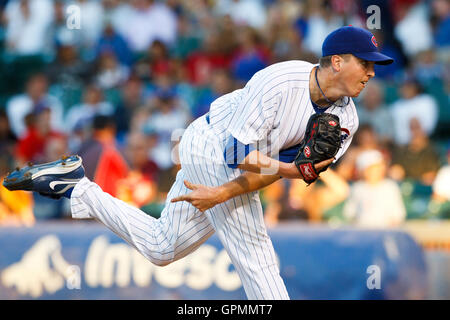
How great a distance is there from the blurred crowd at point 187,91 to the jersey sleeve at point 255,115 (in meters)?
3.42

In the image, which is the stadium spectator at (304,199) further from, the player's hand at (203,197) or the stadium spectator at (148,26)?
the stadium spectator at (148,26)

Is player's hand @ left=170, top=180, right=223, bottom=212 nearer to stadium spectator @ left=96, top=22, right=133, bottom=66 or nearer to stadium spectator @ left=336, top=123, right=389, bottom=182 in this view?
stadium spectator @ left=336, top=123, right=389, bottom=182

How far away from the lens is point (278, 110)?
4.26m

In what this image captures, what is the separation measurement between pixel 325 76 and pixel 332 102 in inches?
7.0

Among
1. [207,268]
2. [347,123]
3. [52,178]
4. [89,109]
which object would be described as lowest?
[207,268]

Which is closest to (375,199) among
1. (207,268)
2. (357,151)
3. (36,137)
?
(357,151)

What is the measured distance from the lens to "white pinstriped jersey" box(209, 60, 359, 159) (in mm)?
4168

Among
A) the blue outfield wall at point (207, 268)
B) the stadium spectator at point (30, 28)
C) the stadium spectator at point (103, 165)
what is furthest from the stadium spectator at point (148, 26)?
the blue outfield wall at point (207, 268)

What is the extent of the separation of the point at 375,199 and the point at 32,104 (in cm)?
520

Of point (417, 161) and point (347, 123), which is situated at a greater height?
point (417, 161)

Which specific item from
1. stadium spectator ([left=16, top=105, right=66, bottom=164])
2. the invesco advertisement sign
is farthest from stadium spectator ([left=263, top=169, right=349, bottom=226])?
stadium spectator ([left=16, top=105, right=66, bottom=164])

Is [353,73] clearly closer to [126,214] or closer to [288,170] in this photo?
[288,170]

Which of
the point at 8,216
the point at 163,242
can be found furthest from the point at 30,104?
the point at 163,242
